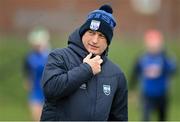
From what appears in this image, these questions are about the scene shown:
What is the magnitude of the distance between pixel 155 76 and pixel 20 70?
277 inches

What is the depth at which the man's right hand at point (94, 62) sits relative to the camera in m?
6.21

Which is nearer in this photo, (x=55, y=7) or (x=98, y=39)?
(x=98, y=39)

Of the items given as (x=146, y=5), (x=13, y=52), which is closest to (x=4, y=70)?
(x=13, y=52)

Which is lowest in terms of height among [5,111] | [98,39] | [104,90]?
[5,111]

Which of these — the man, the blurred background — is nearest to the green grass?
the blurred background

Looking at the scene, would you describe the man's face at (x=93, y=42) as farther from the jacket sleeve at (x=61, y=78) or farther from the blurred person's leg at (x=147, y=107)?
the blurred person's leg at (x=147, y=107)

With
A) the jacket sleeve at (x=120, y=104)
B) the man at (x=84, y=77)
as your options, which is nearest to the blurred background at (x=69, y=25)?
the jacket sleeve at (x=120, y=104)

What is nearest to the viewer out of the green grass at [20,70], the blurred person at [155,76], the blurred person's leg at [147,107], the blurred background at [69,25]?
the blurred person's leg at [147,107]

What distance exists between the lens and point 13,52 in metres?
21.2

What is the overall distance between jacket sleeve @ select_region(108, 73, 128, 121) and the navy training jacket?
7cm

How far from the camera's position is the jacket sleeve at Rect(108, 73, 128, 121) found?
6535 mm

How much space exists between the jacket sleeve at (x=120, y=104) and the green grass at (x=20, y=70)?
10.1m

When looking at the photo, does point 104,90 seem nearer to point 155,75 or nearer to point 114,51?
point 155,75

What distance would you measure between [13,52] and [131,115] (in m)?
5.67
